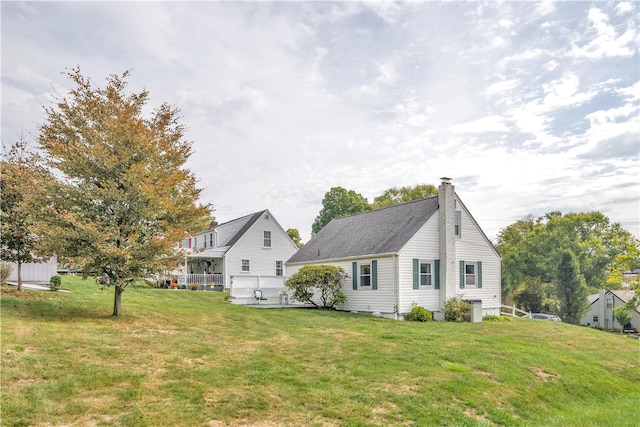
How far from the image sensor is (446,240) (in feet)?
66.8

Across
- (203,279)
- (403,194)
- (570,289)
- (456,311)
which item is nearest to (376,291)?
(456,311)

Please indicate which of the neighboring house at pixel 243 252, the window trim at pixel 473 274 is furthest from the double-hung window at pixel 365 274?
the neighboring house at pixel 243 252

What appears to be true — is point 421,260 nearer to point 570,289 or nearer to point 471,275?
point 471,275

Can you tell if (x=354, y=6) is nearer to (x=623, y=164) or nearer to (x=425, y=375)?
(x=425, y=375)

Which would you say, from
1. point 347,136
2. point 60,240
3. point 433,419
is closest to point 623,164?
point 347,136

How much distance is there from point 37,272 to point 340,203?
106 feet

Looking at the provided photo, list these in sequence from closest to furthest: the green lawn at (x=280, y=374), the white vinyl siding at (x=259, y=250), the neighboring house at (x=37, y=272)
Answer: the green lawn at (x=280, y=374)
the neighboring house at (x=37, y=272)
the white vinyl siding at (x=259, y=250)

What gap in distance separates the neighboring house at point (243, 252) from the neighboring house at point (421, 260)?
33.9 feet

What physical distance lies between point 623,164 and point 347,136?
22.8 m

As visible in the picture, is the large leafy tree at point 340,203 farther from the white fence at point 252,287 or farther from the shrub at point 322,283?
the shrub at point 322,283

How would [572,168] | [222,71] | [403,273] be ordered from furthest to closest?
[572,168] → [403,273] → [222,71]

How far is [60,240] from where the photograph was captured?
454 inches

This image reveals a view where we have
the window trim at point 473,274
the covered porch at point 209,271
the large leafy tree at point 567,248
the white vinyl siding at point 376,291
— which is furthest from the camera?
the large leafy tree at point 567,248

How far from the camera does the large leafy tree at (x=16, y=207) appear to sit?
1324 cm
